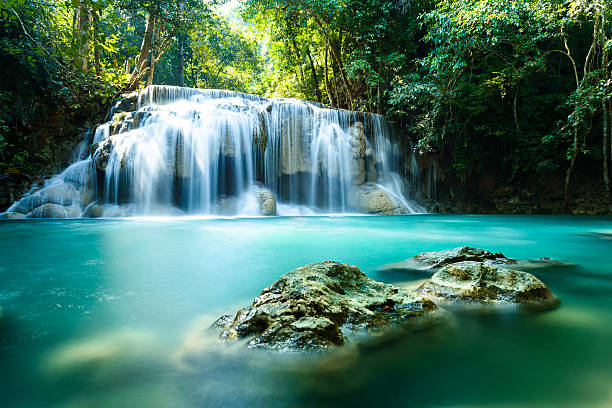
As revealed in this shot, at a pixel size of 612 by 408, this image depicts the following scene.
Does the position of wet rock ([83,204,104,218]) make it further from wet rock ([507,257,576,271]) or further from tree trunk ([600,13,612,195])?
tree trunk ([600,13,612,195])

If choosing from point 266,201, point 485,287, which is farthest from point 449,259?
point 266,201

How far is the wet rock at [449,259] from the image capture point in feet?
10.6

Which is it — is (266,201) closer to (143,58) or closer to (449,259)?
(449,259)

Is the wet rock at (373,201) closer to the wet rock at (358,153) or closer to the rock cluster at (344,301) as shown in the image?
the wet rock at (358,153)

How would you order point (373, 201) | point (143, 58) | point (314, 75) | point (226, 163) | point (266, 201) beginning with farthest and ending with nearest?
point (314, 75) < point (143, 58) < point (373, 201) < point (226, 163) < point (266, 201)

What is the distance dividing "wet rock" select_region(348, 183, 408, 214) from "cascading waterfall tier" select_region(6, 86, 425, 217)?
1.6 inches

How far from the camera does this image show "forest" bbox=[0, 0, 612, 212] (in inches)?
377

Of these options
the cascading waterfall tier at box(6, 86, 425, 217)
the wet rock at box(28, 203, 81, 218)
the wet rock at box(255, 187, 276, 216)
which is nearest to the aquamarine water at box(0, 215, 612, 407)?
the wet rock at box(28, 203, 81, 218)

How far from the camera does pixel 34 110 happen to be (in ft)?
33.6

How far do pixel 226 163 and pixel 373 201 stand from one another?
5705 mm

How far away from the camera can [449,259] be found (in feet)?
10.8

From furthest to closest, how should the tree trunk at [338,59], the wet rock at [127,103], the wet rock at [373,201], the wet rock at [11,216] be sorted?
the tree trunk at [338,59]
the wet rock at [373,201]
the wet rock at [127,103]
the wet rock at [11,216]

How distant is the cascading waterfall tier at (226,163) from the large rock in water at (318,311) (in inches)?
333

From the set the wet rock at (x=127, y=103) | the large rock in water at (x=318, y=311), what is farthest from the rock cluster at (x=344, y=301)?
the wet rock at (x=127, y=103)
